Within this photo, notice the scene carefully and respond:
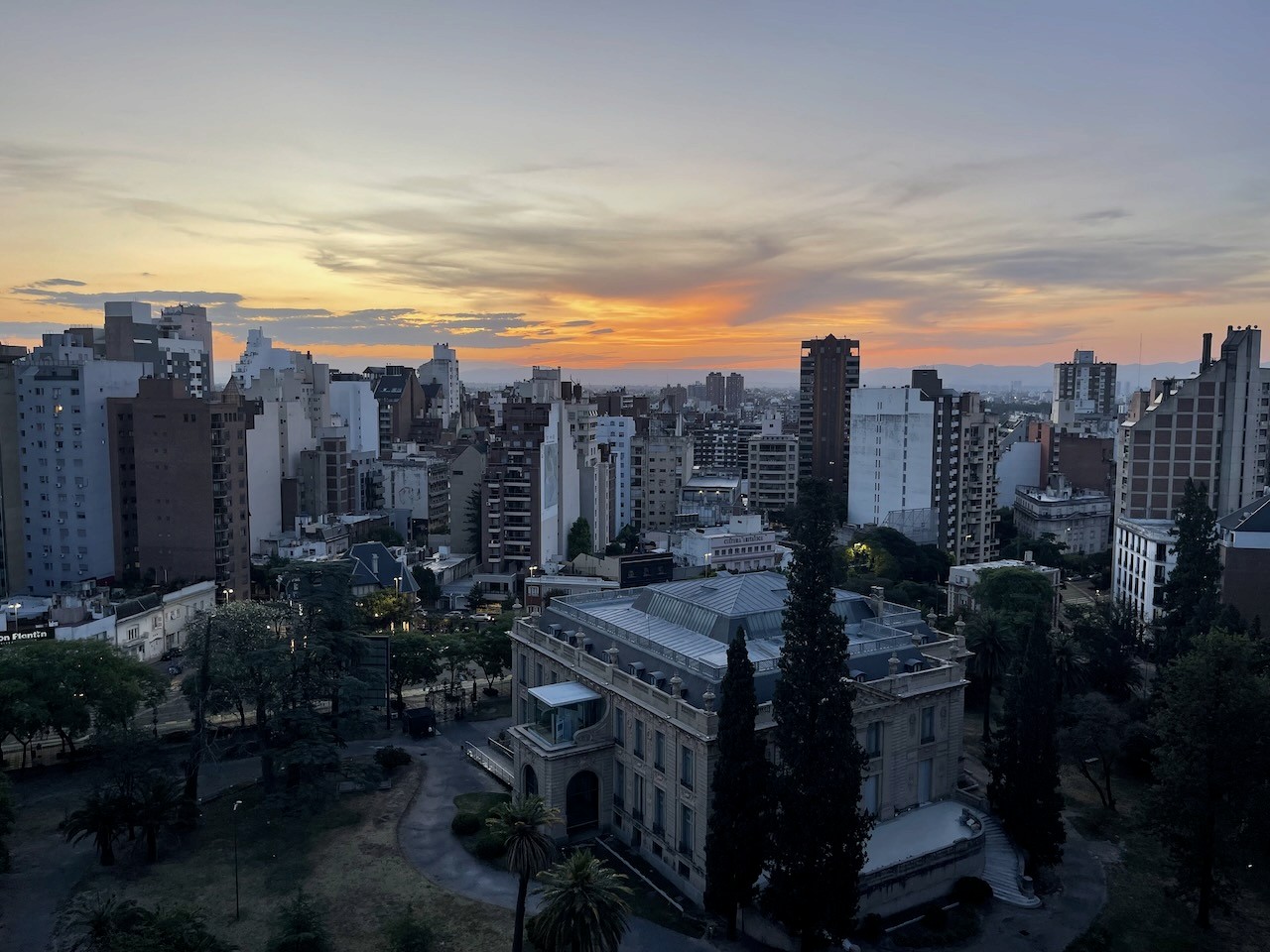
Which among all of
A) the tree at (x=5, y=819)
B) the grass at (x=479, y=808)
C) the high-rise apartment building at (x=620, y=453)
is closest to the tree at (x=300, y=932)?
the grass at (x=479, y=808)

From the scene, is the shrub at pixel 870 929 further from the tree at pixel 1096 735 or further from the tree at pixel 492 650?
the tree at pixel 492 650

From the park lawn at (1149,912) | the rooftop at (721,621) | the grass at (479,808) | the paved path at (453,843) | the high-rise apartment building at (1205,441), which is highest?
the high-rise apartment building at (1205,441)

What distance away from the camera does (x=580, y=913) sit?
3262 cm

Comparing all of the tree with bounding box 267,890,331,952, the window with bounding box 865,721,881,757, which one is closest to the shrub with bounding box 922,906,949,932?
the window with bounding box 865,721,881,757

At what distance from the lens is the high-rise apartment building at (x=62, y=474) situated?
319 feet

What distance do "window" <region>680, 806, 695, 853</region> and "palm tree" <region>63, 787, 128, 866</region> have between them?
27771 mm

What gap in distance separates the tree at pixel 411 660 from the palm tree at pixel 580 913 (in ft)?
118

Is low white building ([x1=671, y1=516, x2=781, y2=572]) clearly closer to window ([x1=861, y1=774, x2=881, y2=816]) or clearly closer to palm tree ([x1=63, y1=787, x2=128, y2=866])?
window ([x1=861, y1=774, x2=881, y2=816])

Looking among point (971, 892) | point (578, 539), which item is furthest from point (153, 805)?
point (578, 539)

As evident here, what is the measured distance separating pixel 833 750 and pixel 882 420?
103985 millimetres

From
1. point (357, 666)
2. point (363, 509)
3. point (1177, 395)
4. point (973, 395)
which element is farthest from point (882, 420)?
point (357, 666)

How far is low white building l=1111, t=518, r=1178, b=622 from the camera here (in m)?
89.4

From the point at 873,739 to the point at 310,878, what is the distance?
28431 millimetres

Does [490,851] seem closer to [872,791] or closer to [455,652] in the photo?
[872,791]
